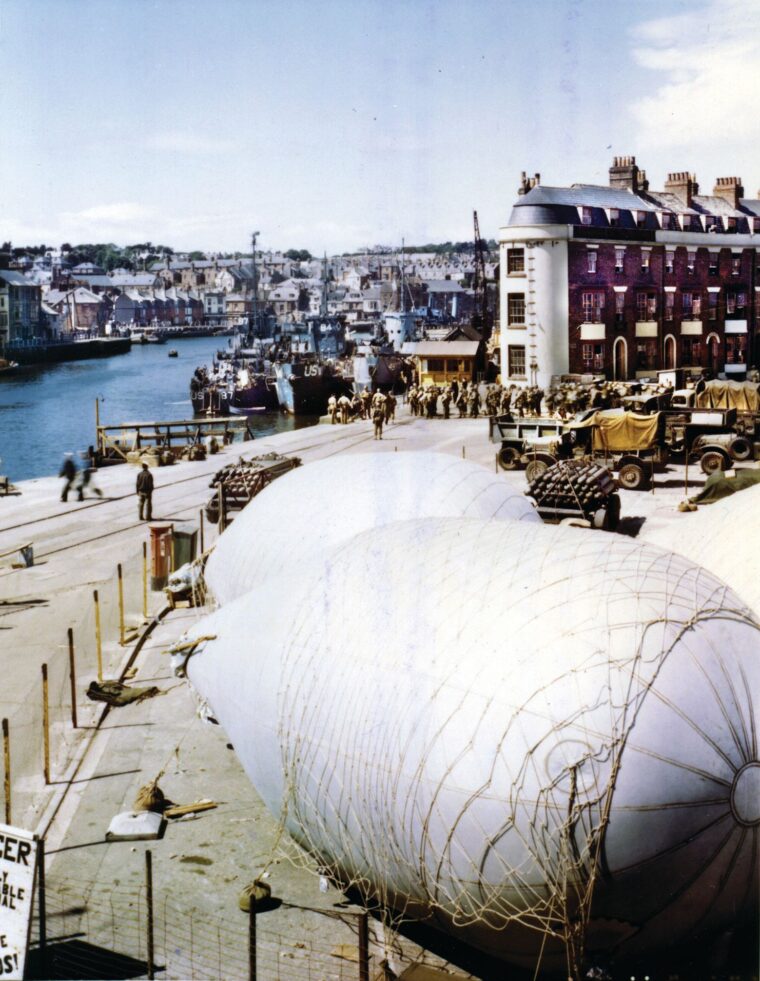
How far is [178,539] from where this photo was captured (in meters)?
22.9

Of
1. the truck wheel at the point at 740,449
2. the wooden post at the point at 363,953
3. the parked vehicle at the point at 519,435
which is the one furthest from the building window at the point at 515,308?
the wooden post at the point at 363,953

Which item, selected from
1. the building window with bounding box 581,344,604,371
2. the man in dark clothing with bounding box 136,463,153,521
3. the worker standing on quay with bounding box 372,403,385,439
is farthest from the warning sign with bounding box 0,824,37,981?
the building window with bounding box 581,344,604,371

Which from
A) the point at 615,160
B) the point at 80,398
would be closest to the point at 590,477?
the point at 615,160

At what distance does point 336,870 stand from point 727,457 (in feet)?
86.4

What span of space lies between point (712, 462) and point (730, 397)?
5983 mm

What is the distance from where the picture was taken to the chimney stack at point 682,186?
6284 centimetres

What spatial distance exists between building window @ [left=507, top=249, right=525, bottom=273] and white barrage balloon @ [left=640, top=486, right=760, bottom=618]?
1659 inches

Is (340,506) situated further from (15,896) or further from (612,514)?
(612,514)

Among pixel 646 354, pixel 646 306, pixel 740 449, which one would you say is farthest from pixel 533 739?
pixel 646 306

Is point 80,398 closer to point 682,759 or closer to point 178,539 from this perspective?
point 178,539

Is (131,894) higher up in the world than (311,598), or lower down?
lower down

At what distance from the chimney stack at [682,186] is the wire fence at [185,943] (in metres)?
60.2

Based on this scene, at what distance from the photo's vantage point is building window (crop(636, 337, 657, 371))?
192 feet

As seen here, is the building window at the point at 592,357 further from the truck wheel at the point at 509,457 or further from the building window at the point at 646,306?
the truck wheel at the point at 509,457
